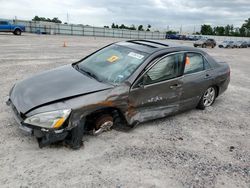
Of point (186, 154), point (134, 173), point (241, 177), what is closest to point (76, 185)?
point (134, 173)

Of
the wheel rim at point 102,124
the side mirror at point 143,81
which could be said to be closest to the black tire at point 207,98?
the side mirror at point 143,81

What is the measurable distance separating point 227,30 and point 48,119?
102468 millimetres

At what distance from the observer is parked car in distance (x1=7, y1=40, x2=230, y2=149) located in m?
3.01

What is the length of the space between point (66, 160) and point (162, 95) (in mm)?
1947

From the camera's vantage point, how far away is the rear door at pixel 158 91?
369cm

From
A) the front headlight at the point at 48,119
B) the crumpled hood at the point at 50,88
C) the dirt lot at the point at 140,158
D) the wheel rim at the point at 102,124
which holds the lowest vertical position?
the dirt lot at the point at 140,158

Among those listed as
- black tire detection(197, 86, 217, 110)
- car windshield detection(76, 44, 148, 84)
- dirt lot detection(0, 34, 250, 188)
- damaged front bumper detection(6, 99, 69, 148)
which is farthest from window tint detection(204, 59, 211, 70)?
damaged front bumper detection(6, 99, 69, 148)

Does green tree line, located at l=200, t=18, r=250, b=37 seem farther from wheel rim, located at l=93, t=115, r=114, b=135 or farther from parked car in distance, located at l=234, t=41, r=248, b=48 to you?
wheel rim, located at l=93, t=115, r=114, b=135

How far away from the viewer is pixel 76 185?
2570mm

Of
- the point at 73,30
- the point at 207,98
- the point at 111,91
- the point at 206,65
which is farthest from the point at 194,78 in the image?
the point at 73,30

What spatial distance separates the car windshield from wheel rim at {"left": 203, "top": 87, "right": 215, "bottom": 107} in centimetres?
200

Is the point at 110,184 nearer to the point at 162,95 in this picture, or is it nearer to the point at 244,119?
the point at 162,95

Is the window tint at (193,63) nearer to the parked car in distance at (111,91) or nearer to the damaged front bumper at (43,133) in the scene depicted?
the parked car in distance at (111,91)

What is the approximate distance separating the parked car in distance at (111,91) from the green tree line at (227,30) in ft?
303
